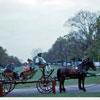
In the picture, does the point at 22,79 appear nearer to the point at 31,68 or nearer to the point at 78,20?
the point at 31,68

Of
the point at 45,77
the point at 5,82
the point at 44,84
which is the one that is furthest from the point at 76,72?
the point at 5,82

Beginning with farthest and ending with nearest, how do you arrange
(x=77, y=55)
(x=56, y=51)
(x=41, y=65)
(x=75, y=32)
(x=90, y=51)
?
(x=56, y=51), (x=90, y=51), (x=77, y=55), (x=75, y=32), (x=41, y=65)

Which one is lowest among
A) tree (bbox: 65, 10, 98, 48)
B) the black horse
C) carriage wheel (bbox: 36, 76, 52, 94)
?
carriage wheel (bbox: 36, 76, 52, 94)

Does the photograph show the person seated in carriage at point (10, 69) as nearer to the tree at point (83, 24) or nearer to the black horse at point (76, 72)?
the black horse at point (76, 72)

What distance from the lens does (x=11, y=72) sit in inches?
428

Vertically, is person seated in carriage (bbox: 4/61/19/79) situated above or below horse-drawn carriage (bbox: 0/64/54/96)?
above

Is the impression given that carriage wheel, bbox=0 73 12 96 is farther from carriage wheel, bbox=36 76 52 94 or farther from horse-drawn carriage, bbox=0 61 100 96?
carriage wheel, bbox=36 76 52 94

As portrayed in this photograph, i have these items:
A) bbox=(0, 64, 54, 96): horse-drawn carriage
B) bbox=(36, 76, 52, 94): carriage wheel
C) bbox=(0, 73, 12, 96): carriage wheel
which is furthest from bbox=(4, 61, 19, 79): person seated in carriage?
bbox=(36, 76, 52, 94): carriage wheel

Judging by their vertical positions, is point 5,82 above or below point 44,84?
above

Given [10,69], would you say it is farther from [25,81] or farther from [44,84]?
[44,84]

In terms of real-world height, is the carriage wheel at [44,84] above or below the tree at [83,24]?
below

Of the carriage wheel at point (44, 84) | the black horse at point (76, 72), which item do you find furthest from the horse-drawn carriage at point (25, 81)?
the black horse at point (76, 72)

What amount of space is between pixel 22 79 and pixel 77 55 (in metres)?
9.57

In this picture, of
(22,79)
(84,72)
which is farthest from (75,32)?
(22,79)
